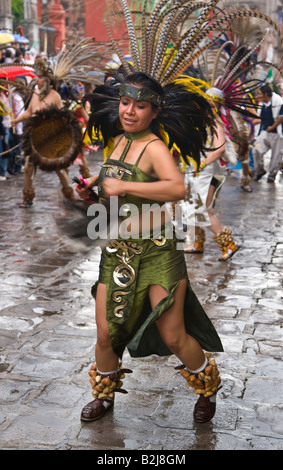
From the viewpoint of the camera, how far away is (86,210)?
13.0 ft

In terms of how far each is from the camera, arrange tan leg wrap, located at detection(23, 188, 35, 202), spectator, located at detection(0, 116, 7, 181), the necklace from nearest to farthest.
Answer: the necklace < tan leg wrap, located at detection(23, 188, 35, 202) < spectator, located at detection(0, 116, 7, 181)

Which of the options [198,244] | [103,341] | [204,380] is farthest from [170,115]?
[198,244]

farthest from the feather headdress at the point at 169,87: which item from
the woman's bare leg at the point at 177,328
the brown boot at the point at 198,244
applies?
the brown boot at the point at 198,244

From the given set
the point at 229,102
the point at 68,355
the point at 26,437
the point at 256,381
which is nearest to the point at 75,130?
the point at 229,102

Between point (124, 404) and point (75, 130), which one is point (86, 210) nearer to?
point (124, 404)

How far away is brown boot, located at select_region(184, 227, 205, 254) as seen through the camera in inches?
309

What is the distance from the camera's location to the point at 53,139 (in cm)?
908

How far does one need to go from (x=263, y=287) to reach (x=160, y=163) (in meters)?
3.23

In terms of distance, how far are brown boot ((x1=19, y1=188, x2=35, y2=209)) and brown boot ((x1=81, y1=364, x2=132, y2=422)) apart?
648cm

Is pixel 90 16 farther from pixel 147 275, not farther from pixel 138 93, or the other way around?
pixel 147 275

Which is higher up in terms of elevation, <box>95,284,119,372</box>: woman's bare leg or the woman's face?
the woman's face

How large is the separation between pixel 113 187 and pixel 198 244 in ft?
14.7

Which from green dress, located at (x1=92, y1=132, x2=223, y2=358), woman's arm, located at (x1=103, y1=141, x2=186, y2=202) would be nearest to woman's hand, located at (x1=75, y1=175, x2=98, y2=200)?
green dress, located at (x1=92, y1=132, x2=223, y2=358)

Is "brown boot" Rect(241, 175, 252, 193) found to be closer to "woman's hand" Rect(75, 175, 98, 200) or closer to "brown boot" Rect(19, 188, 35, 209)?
"brown boot" Rect(19, 188, 35, 209)
